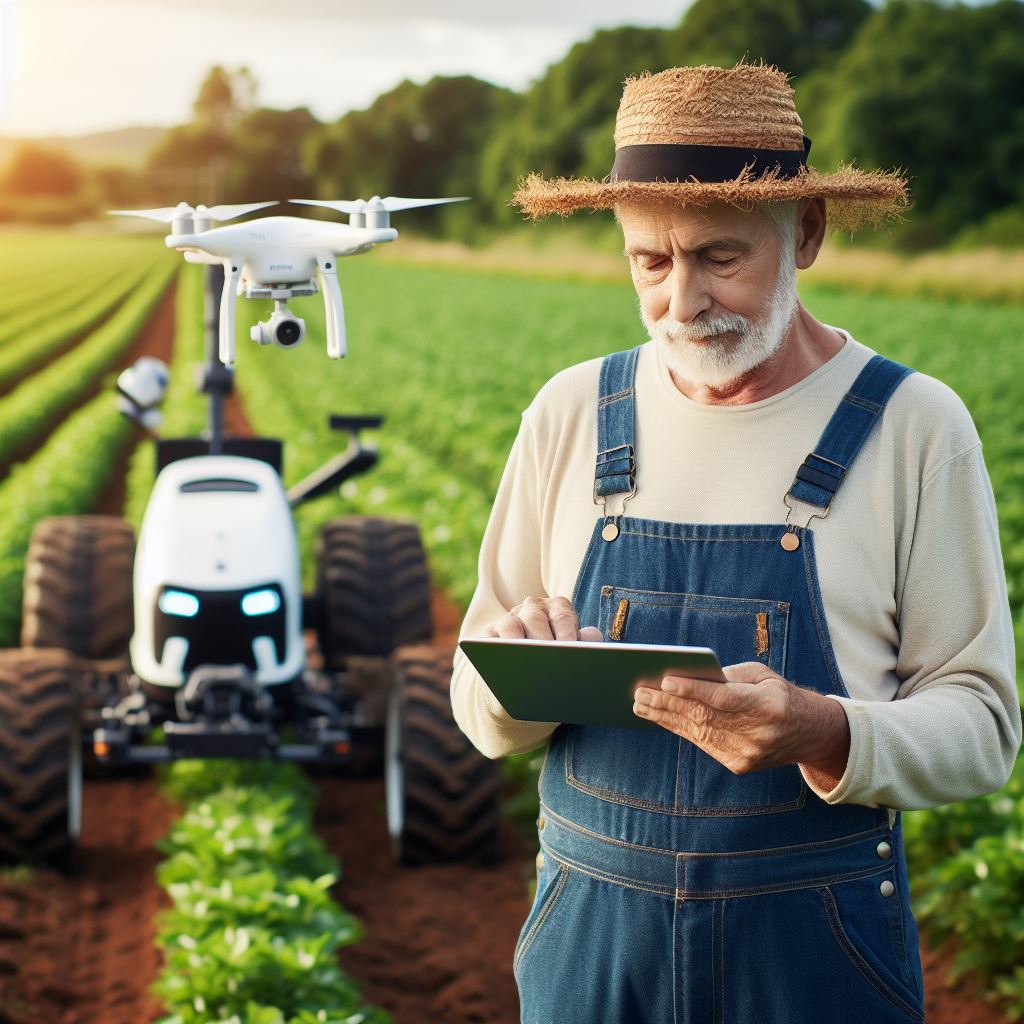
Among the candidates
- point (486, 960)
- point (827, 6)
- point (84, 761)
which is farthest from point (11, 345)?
point (827, 6)

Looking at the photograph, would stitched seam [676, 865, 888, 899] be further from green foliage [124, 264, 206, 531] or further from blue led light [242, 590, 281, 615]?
green foliage [124, 264, 206, 531]

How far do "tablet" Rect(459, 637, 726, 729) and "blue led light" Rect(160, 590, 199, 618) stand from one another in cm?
296

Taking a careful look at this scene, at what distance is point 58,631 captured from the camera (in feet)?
18.7

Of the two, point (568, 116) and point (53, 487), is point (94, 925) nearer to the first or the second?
point (53, 487)

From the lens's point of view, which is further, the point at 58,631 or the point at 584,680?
the point at 58,631

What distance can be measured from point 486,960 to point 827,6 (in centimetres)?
4960

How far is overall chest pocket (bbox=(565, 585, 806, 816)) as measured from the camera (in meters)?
1.96

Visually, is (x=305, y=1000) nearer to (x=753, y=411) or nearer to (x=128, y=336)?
(x=753, y=411)

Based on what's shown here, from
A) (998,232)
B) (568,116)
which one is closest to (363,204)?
(998,232)

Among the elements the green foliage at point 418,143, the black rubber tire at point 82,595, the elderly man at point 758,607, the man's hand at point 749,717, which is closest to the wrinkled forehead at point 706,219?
the elderly man at point 758,607

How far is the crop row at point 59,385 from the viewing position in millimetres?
15172

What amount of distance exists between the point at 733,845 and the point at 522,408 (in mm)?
12210

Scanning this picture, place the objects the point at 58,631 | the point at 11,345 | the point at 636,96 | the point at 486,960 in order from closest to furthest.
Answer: the point at 636,96 < the point at 486,960 < the point at 58,631 < the point at 11,345

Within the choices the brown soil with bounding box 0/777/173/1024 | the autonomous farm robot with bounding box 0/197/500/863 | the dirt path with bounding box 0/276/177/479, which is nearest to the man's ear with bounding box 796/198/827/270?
the autonomous farm robot with bounding box 0/197/500/863
